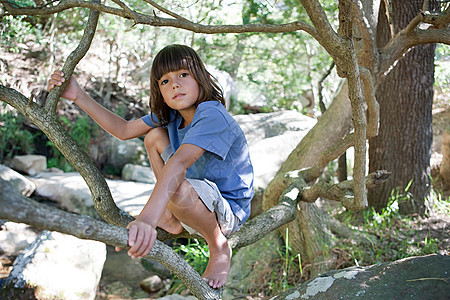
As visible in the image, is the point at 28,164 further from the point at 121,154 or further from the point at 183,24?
the point at 183,24

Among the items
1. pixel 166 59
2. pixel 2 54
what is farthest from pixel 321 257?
pixel 2 54

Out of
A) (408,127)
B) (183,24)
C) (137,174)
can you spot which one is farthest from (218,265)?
(137,174)

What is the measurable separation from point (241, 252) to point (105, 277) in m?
1.63

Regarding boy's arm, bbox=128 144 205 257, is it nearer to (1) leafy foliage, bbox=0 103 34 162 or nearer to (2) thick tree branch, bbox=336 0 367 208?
(2) thick tree branch, bbox=336 0 367 208

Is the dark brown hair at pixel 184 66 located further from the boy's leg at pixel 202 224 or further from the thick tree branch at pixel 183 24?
the boy's leg at pixel 202 224

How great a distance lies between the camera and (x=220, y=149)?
1786mm

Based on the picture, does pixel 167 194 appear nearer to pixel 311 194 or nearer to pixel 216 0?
pixel 311 194

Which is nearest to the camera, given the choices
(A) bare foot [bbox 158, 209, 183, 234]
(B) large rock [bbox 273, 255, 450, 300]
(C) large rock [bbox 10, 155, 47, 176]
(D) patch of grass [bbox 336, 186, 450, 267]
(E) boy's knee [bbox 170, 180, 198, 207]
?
(B) large rock [bbox 273, 255, 450, 300]

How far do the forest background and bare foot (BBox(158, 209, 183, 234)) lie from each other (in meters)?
2.34

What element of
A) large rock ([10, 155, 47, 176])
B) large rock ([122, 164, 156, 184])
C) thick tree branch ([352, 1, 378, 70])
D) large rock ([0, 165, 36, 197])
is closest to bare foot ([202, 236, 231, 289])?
thick tree branch ([352, 1, 378, 70])

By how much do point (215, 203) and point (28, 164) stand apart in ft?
18.0

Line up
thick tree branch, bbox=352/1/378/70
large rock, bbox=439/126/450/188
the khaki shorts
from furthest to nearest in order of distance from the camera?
1. large rock, bbox=439/126/450/188
2. thick tree branch, bbox=352/1/378/70
3. the khaki shorts

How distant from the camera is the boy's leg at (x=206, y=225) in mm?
1772

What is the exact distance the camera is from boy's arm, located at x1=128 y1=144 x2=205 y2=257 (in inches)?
48.1
